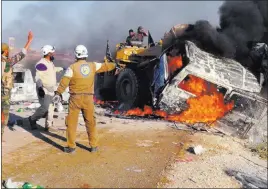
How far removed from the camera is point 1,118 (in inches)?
209

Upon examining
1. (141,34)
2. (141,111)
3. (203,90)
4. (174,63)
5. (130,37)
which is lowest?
(141,111)

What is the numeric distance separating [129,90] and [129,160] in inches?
208

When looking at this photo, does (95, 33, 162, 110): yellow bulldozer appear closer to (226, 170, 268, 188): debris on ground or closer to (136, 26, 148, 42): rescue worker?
(136, 26, 148, 42): rescue worker

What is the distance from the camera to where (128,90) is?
33.9 ft

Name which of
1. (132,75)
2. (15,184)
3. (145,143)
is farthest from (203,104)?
(15,184)

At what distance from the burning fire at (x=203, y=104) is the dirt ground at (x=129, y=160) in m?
0.73

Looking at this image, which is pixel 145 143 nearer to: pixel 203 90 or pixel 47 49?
pixel 203 90

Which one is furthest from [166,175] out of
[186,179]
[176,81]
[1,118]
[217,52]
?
[217,52]

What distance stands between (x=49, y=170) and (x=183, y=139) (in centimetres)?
274

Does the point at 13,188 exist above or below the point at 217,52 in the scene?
below

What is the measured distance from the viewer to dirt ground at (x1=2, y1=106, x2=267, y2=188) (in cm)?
427

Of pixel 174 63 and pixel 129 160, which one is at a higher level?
pixel 174 63

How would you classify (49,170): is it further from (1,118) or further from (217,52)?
(217,52)

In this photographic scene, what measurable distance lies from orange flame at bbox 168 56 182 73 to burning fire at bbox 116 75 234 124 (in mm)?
425
